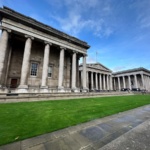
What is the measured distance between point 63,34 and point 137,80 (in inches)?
2157

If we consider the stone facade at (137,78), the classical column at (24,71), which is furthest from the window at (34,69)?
the stone facade at (137,78)

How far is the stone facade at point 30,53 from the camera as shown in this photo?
48.1ft

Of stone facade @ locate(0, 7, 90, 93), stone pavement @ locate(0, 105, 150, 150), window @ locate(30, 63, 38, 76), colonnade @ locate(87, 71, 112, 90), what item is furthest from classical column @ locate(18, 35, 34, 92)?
colonnade @ locate(87, 71, 112, 90)

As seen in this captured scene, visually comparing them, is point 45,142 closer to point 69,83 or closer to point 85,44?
point 69,83

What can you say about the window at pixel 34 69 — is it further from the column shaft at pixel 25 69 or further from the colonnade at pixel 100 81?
the colonnade at pixel 100 81

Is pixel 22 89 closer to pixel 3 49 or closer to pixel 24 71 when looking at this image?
pixel 24 71

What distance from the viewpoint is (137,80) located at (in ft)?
189

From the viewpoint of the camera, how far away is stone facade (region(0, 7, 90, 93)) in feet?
48.1

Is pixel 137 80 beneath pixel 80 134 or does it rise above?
above

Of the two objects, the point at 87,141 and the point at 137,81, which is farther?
the point at 137,81

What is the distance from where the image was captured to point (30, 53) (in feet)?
63.7

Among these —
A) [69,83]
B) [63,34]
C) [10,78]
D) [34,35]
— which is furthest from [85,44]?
[10,78]

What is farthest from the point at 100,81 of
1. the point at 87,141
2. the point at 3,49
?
the point at 87,141

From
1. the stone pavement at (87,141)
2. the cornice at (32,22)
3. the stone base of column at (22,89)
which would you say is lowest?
the stone pavement at (87,141)
